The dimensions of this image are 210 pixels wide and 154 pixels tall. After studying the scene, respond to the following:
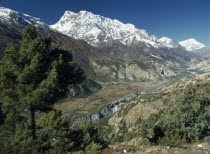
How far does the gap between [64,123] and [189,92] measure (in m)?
15.7

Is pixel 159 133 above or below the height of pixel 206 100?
below

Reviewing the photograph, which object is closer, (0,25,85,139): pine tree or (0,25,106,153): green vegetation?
(0,25,106,153): green vegetation

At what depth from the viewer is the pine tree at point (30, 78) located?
1989cm

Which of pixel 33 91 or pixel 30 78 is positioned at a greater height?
pixel 30 78

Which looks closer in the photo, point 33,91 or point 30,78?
point 33,91

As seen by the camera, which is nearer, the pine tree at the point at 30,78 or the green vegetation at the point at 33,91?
the green vegetation at the point at 33,91

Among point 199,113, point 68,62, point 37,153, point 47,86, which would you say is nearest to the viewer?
point 37,153

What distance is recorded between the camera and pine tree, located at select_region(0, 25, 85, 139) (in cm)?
1989

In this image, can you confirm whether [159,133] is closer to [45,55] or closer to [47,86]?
[47,86]

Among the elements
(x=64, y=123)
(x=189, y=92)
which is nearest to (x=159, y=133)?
(x=189, y=92)

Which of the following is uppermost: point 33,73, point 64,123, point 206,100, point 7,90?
point 33,73

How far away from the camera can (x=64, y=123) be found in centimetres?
2417

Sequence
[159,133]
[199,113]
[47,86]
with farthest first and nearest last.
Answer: [159,133] → [199,113] → [47,86]

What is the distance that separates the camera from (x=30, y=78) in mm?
20453
